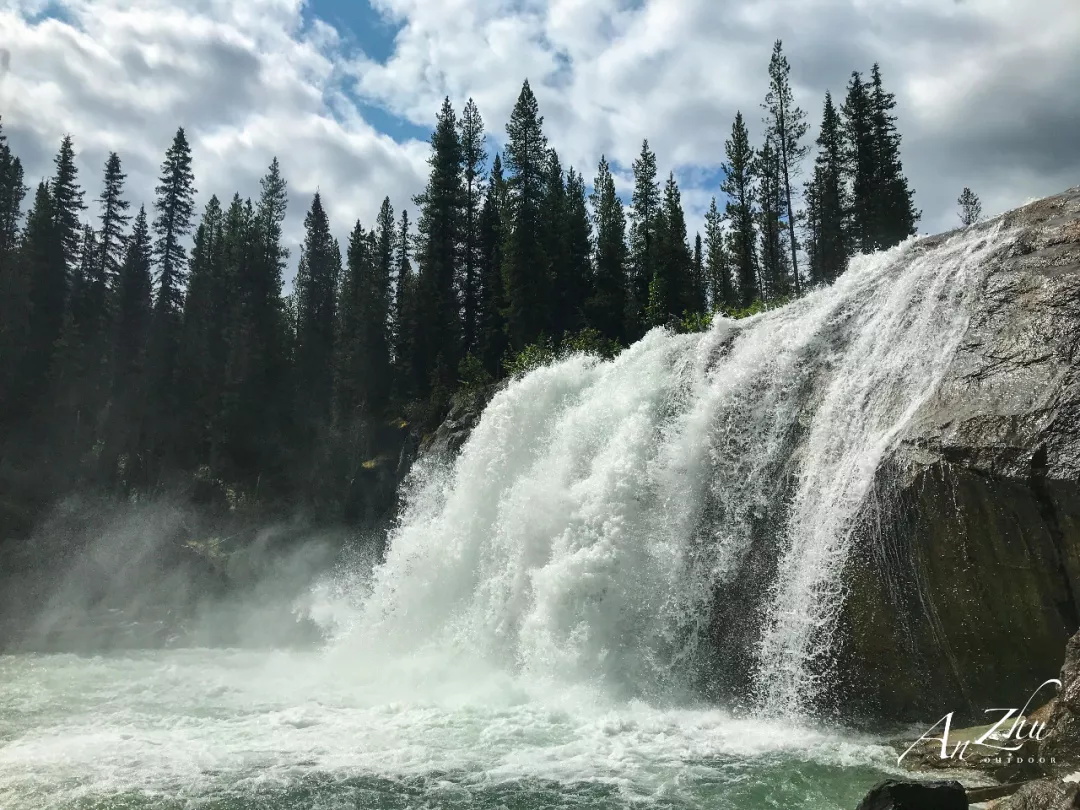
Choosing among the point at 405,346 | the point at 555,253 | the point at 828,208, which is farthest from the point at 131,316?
the point at 828,208

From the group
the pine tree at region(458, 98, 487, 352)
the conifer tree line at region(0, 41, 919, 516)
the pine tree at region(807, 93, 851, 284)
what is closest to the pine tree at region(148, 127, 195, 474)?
the conifer tree line at region(0, 41, 919, 516)

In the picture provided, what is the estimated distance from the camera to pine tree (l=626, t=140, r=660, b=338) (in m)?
43.3

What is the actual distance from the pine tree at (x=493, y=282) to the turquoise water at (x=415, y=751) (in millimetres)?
22868

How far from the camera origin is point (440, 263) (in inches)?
1491

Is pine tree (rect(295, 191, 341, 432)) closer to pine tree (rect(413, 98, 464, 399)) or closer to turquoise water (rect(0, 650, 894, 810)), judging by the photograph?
pine tree (rect(413, 98, 464, 399))

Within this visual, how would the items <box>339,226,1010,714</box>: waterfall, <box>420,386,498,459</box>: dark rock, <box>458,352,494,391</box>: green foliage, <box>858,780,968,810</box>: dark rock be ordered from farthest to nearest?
<box>458,352,494,391</box>: green foliage
<box>420,386,498,459</box>: dark rock
<box>339,226,1010,714</box>: waterfall
<box>858,780,968,810</box>: dark rock

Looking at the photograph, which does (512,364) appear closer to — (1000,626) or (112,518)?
(112,518)

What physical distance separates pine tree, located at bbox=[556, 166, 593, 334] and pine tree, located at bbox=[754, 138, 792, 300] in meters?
9.57

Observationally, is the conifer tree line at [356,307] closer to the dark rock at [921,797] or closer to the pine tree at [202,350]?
the pine tree at [202,350]

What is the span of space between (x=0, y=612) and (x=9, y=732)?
1726cm

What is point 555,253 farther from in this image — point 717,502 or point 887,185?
point 717,502

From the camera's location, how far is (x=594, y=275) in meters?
40.8

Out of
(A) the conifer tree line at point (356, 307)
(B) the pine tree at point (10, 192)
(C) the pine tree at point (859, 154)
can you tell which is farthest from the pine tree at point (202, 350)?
(C) the pine tree at point (859, 154)

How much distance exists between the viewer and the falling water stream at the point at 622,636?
8594 mm
